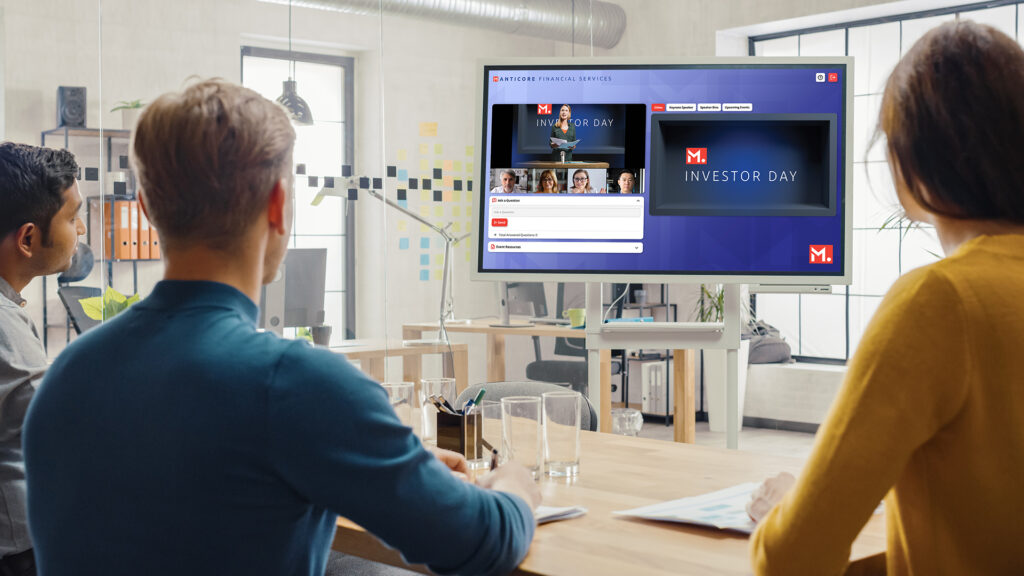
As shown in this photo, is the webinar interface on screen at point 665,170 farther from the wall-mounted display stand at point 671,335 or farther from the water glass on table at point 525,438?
the water glass on table at point 525,438

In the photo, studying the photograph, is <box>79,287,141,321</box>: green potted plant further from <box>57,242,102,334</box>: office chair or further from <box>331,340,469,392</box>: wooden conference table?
<box>331,340,469,392</box>: wooden conference table

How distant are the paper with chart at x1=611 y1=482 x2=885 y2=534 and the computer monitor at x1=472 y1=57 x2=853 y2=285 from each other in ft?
3.48

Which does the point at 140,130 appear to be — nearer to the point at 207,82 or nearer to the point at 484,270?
the point at 207,82

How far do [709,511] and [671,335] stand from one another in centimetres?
135

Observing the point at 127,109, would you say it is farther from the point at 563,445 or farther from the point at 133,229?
the point at 563,445

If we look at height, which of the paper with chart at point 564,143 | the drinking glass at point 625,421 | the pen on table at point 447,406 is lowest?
the drinking glass at point 625,421

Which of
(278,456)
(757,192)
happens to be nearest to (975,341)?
(278,456)

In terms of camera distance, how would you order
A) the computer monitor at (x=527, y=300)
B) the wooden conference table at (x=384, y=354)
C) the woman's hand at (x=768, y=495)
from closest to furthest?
the woman's hand at (x=768, y=495) < the wooden conference table at (x=384, y=354) < the computer monitor at (x=527, y=300)

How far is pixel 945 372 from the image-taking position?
951 mm

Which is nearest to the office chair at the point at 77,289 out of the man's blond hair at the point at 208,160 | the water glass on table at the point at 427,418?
the water glass on table at the point at 427,418

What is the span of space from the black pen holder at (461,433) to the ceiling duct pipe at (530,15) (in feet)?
9.94

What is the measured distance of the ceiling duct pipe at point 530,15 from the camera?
15.1 feet

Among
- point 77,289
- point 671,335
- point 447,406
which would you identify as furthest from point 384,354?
point 447,406

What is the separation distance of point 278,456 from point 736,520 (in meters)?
0.70
